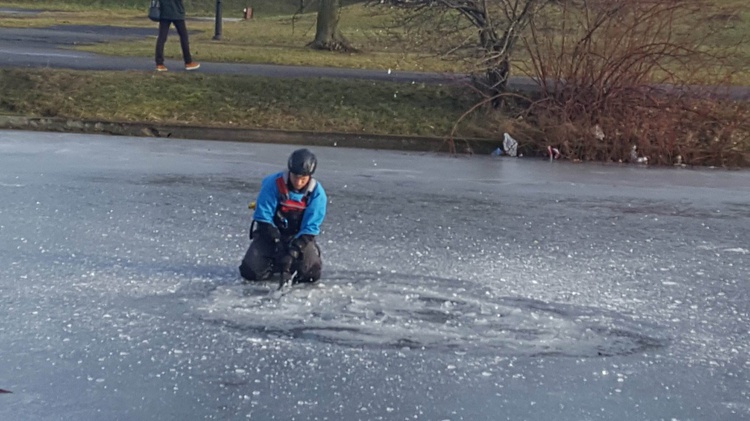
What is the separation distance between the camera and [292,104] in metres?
16.7

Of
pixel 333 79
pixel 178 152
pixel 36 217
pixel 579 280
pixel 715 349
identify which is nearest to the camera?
pixel 715 349

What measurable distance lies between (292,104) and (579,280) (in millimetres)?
8971

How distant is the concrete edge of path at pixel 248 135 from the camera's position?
15.7 metres

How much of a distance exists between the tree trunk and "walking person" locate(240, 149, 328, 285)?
67.5 feet

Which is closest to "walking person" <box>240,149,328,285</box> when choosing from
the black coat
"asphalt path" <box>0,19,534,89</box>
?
"asphalt path" <box>0,19,534,89</box>

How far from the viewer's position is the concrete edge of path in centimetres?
1569

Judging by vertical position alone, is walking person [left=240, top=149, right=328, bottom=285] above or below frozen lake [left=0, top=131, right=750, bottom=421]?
above

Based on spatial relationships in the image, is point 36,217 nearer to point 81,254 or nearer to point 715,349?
point 81,254

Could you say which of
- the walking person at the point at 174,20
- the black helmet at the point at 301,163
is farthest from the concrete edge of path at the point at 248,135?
the black helmet at the point at 301,163

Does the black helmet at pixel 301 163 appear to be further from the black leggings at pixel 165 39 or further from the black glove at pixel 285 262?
the black leggings at pixel 165 39

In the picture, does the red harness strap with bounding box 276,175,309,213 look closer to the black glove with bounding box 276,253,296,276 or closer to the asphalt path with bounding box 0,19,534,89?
the black glove with bounding box 276,253,296,276

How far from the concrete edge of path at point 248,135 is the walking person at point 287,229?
7.81 meters

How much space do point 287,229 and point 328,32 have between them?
2129 centimetres

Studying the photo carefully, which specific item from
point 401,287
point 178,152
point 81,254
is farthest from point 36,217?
point 178,152
